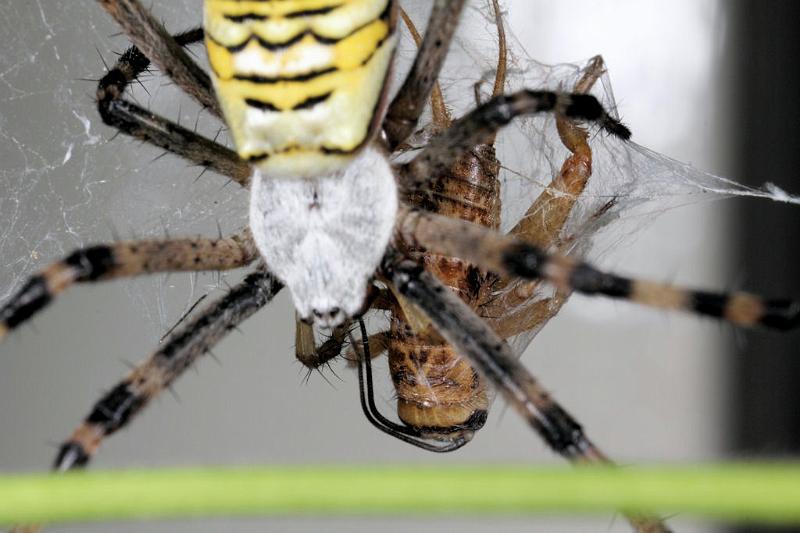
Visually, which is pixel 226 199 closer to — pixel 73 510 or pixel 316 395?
pixel 316 395

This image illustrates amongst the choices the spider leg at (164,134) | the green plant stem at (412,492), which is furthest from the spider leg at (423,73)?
the green plant stem at (412,492)

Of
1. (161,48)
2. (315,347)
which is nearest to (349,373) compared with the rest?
(315,347)

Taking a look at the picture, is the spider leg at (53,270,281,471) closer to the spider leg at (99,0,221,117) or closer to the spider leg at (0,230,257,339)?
the spider leg at (0,230,257,339)

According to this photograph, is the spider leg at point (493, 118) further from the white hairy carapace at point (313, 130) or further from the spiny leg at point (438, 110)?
the spiny leg at point (438, 110)

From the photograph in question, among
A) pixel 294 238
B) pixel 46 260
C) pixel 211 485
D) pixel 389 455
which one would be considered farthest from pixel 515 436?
pixel 211 485

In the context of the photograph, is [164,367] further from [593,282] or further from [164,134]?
[593,282]
